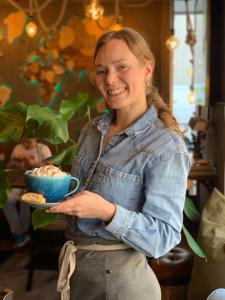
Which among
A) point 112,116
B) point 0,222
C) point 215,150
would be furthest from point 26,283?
point 112,116

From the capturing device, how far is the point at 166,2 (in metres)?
5.24

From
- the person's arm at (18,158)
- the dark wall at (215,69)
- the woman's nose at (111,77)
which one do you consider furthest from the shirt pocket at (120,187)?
the person's arm at (18,158)

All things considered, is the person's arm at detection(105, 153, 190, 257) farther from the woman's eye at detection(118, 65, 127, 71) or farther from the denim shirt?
the woman's eye at detection(118, 65, 127, 71)

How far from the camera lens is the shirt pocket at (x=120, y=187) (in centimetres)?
103

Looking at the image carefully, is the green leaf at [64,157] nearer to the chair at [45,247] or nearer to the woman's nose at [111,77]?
the woman's nose at [111,77]

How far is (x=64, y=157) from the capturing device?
1.67 m

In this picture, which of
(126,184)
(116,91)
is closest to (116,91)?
(116,91)

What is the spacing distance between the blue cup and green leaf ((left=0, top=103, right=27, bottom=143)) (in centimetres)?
62

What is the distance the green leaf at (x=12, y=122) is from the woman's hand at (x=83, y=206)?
77 cm

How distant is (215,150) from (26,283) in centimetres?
179

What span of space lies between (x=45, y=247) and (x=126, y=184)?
2.54m

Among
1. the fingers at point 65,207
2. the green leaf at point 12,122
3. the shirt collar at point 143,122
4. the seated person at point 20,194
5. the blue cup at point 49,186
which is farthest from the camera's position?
the seated person at point 20,194

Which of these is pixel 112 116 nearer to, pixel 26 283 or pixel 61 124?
pixel 61 124

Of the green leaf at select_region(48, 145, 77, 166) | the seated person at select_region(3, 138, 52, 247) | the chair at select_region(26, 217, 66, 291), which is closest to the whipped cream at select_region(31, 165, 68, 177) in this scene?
the green leaf at select_region(48, 145, 77, 166)
